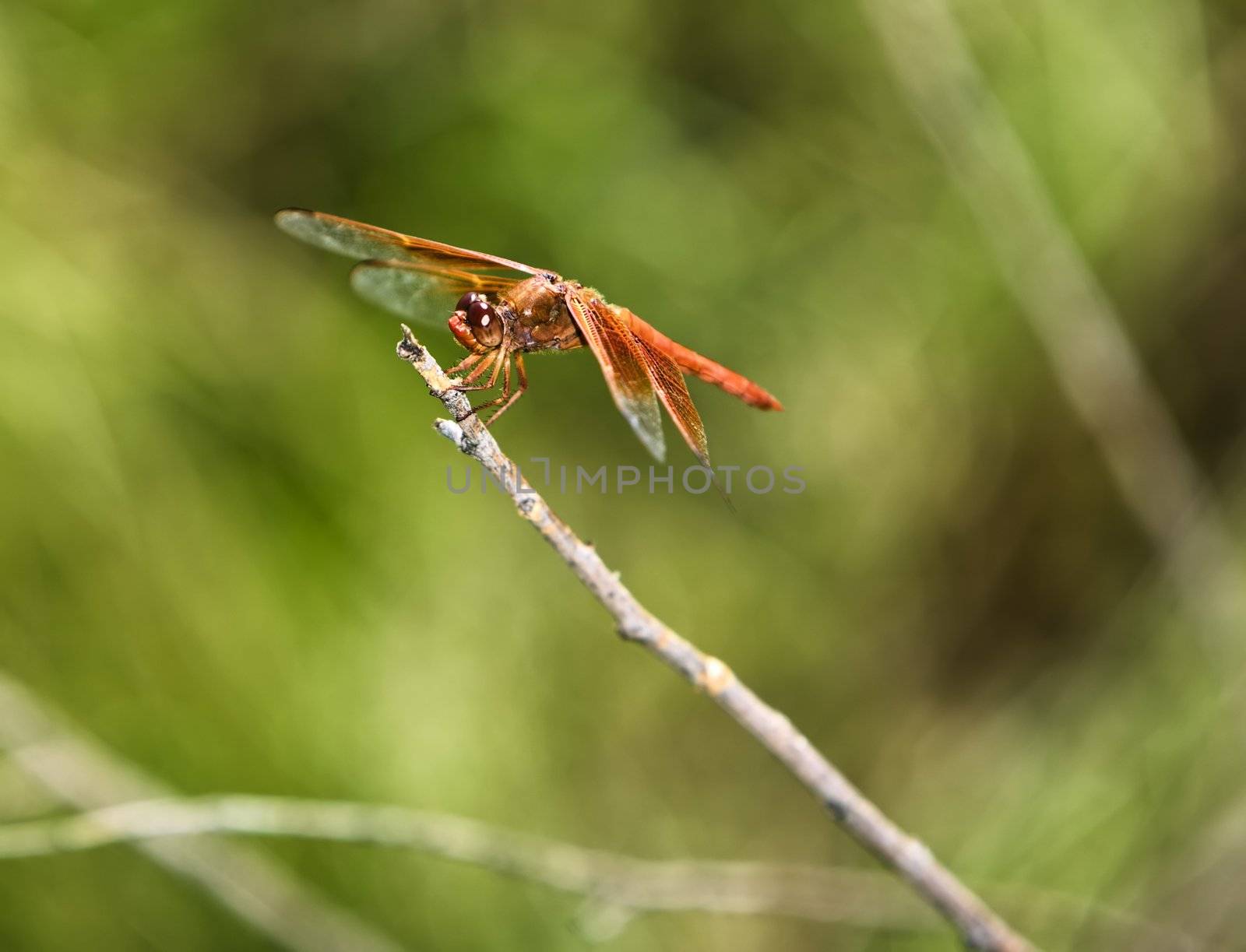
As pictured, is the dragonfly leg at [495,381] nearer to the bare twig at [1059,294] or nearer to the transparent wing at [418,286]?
the transparent wing at [418,286]

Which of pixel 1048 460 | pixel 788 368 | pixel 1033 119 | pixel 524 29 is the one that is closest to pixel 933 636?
pixel 1048 460

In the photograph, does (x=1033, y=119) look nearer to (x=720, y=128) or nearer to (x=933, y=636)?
(x=720, y=128)

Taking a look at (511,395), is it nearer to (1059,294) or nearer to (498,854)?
(498,854)

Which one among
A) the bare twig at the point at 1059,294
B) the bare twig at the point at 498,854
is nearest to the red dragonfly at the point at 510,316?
the bare twig at the point at 498,854

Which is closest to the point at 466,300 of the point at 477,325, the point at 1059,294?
the point at 477,325

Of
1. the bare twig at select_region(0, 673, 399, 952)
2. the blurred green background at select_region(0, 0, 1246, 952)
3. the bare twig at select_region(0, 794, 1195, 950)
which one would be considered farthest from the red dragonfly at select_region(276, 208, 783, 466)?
the bare twig at select_region(0, 673, 399, 952)

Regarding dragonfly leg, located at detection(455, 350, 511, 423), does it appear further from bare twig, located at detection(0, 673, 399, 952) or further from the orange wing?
bare twig, located at detection(0, 673, 399, 952)
